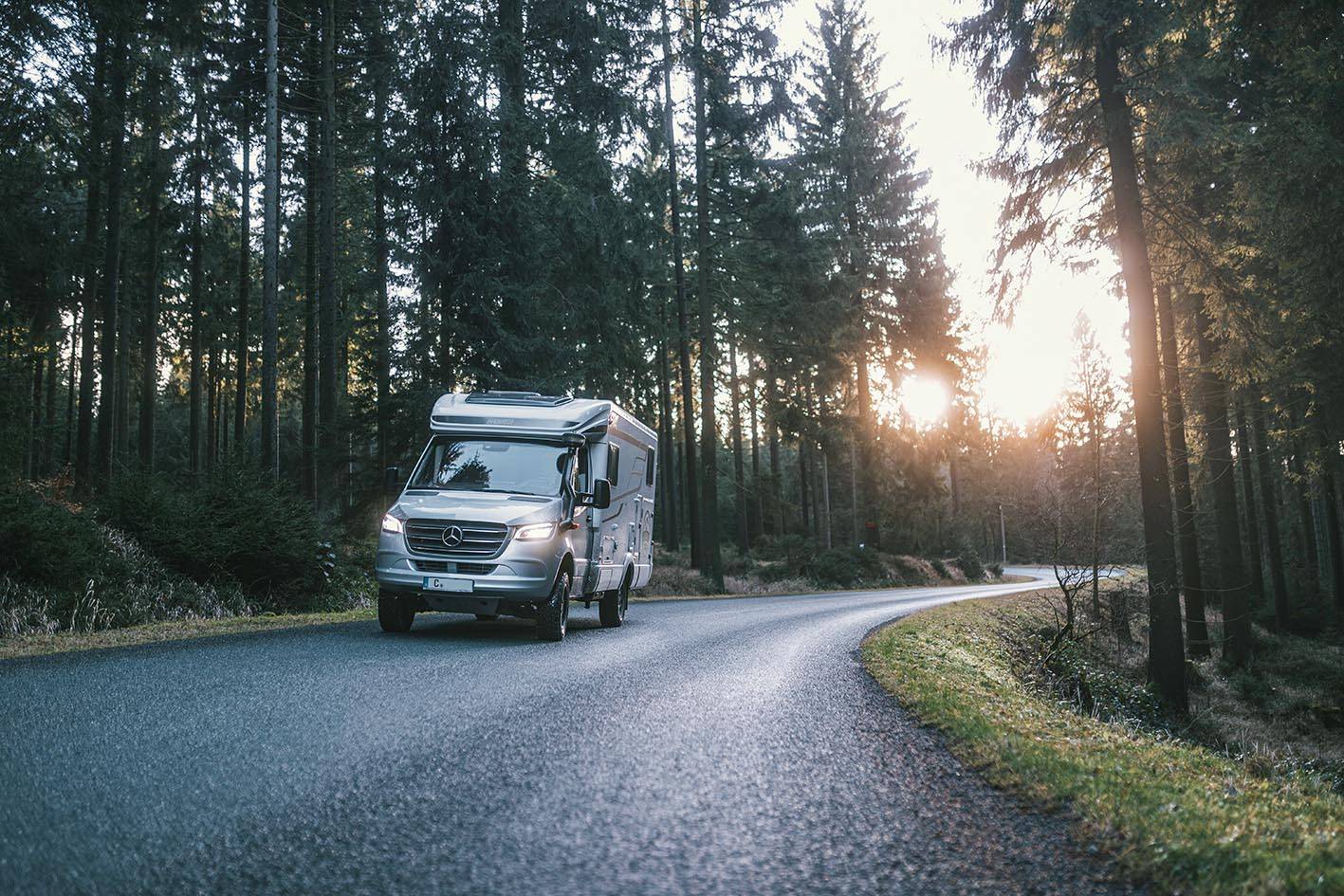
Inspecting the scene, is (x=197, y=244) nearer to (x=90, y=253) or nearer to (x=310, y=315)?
(x=90, y=253)

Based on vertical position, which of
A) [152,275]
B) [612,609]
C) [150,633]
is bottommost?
[612,609]

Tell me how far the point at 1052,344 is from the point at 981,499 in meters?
54.0

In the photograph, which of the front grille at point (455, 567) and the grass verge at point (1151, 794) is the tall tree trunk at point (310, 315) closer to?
the front grille at point (455, 567)

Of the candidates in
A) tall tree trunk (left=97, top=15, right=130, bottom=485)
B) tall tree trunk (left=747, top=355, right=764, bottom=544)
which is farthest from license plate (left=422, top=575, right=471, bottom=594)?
tall tree trunk (left=747, top=355, right=764, bottom=544)

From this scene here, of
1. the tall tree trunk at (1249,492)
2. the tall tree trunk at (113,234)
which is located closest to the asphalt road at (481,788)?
the tall tree trunk at (113,234)

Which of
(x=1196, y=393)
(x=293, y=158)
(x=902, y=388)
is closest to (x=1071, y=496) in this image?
(x=1196, y=393)

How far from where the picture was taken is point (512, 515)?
34.2ft

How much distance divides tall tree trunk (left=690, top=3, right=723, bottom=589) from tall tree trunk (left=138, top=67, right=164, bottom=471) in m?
14.0

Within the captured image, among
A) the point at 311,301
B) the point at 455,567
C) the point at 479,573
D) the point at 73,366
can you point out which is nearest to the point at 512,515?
the point at 479,573

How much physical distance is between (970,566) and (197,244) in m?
33.6

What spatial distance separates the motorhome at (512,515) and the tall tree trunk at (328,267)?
11.4 meters

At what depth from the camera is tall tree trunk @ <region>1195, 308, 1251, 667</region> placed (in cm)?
1828

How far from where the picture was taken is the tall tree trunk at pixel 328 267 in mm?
22328

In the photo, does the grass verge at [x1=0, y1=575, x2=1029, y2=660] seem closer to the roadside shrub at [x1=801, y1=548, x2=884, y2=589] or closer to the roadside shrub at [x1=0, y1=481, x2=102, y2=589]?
the roadside shrub at [x1=0, y1=481, x2=102, y2=589]
